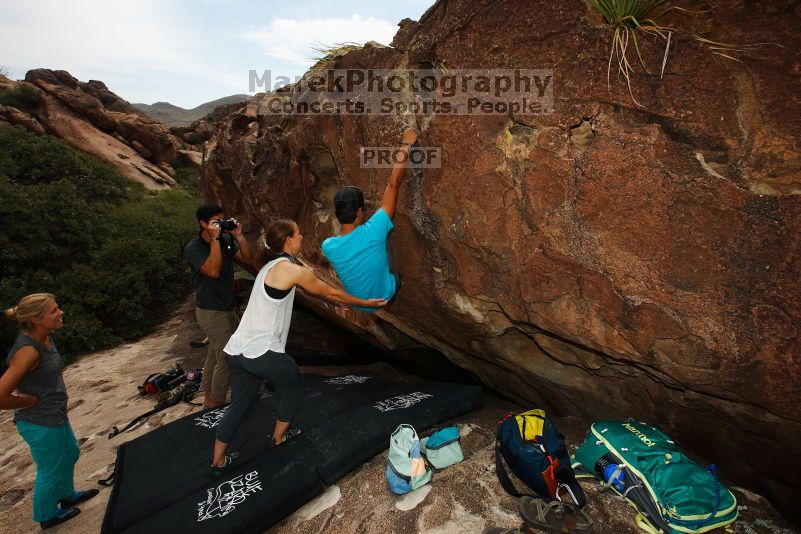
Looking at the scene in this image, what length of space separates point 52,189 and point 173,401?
10217mm

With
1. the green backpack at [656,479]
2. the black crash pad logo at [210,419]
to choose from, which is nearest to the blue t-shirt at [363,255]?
the green backpack at [656,479]

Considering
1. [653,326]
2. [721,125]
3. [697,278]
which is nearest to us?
[721,125]

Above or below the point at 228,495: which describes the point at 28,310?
above

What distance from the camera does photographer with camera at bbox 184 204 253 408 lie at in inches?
151

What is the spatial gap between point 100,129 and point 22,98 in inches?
131

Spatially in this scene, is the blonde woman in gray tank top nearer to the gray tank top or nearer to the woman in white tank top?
the gray tank top

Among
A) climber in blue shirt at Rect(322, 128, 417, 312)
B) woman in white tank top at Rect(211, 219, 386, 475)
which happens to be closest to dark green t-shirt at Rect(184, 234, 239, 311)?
woman in white tank top at Rect(211, 219, 386, 475)

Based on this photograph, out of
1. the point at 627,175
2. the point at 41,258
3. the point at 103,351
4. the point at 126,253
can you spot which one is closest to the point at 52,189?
the point at 41,258

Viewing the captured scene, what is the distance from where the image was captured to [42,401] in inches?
118

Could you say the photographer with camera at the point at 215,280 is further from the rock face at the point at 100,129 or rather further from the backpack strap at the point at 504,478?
the rock face at the point at 100,129

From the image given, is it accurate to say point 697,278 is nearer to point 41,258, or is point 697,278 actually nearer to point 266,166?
point 266,166

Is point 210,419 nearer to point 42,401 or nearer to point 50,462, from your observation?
point 50,462

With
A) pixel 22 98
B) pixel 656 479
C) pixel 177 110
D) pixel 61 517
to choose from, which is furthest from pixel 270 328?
pixel 177 110

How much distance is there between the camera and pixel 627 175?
2.46 metres
